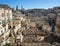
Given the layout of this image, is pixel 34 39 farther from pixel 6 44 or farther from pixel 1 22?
pixel 1 22

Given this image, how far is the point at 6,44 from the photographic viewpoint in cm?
1572

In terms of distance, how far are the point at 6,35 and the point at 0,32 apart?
4.42 ft

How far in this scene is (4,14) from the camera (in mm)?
28828

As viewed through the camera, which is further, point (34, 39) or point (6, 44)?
point (34, 39)

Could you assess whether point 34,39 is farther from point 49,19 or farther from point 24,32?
point 49,19

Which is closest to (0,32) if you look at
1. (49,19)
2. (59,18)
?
(59,18)

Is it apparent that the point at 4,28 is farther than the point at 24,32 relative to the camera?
No

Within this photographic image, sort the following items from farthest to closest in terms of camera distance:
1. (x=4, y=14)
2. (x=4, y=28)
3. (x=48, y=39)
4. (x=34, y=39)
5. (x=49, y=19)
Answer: (x=49, y=19) → (x=4, y=14) → (x=4, y=28) → (x=48, y=39) → (x=34, y=39)

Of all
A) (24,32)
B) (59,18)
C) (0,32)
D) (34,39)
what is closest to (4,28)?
(0,32)

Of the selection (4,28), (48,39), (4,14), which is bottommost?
(48,39)

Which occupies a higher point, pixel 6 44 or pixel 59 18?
Answer: pixel 59 18

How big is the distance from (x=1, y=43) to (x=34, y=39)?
16.2 ft

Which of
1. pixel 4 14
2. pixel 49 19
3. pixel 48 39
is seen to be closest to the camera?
pixel 48 39

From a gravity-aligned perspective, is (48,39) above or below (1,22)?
below
